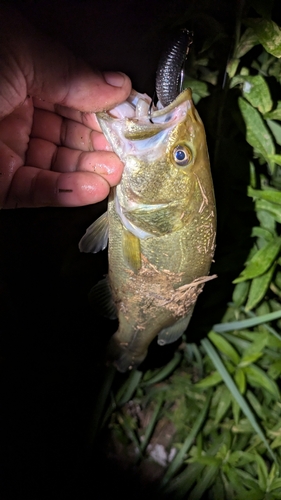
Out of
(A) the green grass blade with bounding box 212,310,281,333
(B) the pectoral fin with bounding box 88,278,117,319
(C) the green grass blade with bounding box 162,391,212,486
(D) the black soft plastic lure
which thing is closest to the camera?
(D) the black soft plastic lure

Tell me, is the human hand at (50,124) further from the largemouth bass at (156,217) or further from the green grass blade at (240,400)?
the green grass blade at (240,400)

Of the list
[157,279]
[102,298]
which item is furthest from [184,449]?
[157,279]

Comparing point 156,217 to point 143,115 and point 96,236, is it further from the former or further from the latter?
point 143,115

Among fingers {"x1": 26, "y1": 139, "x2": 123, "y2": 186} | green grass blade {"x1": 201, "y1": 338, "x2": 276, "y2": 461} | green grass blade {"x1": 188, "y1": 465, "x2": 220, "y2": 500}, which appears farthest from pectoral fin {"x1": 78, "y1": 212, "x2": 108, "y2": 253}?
green grass blade {"x1": 188, "y1": 465, "x2": 220, "y2": 500}

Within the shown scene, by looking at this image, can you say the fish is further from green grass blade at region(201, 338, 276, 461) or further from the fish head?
green grass blade at region(201, 338, 276, 461)

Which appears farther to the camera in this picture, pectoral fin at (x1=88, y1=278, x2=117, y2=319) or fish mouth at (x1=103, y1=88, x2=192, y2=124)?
pectoral fin at (x1=88, y1=278, x2=117, y2=319)

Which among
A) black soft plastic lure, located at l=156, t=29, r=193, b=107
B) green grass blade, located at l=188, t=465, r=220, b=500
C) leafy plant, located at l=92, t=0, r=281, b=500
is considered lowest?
green grass blade, located at l=188, t=465, r=220, b=500

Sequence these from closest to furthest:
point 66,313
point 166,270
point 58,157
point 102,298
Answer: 1. point 166,270
2. point 58,157
3. point 102,298
4. point 66,313

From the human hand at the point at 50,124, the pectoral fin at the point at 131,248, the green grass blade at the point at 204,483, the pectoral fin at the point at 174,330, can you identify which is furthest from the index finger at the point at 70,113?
the green grass blade at the point at 204,483
